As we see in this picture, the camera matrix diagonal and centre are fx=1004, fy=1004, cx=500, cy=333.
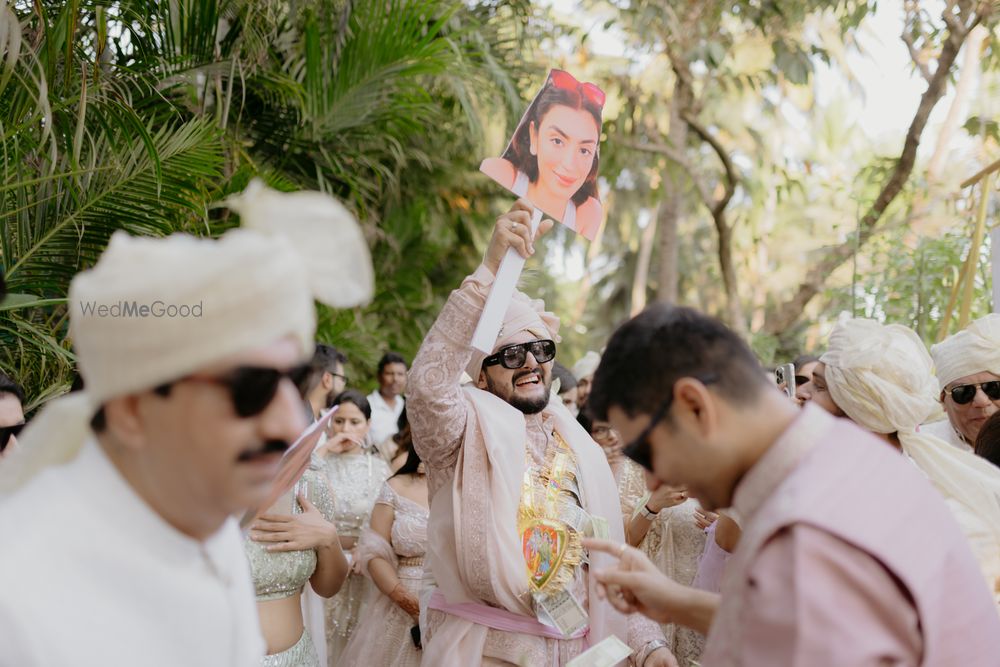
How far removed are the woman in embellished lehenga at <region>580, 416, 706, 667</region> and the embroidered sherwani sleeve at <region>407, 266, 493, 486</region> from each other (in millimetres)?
840

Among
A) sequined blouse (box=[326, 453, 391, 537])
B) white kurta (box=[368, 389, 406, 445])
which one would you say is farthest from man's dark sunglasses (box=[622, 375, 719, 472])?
white kurta (box=[368, 389, 406, 445])

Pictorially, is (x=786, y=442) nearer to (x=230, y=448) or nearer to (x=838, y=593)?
(x=838, y=593)

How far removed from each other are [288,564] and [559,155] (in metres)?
1.69

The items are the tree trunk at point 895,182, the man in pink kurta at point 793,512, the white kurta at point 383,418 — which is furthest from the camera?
the tree trunk at point 895,182

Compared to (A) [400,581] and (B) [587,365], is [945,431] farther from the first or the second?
(B) [587,365]

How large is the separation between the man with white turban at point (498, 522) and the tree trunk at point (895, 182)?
18.9 ft

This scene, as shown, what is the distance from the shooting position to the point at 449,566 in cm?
357

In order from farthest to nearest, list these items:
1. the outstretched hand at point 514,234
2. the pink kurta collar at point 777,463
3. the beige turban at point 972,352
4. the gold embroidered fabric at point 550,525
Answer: the beige turban at point 972,352
the gold embroidered fabric at point 550,525
the outstretched hand at point 514,234
the pink kurta collar at point 777,463

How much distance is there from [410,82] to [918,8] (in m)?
5.02

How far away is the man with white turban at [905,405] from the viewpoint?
→ 3.06 meters

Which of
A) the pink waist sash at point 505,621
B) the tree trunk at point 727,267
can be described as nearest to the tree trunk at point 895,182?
the tree trunk at point 727,267

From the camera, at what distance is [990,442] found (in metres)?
3.57

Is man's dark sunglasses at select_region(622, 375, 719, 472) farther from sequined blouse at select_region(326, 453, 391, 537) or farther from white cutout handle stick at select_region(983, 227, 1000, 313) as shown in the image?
sequined blouse at select_region(326, 453, 391, 537)

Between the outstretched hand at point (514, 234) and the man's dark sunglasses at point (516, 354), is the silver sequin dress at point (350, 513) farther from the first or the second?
the outstretched hand at point (514, 234)
